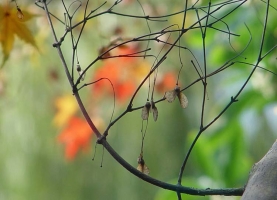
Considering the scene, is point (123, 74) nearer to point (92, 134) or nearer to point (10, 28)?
point (92, 134)

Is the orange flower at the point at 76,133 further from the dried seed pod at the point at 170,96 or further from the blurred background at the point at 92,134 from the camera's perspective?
the dried seed pod at the point at 170,96

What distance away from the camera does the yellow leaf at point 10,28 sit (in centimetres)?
49

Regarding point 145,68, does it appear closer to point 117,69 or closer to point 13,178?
point 117,69

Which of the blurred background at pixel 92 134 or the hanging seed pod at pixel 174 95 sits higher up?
the blurred background at pixel 92 134

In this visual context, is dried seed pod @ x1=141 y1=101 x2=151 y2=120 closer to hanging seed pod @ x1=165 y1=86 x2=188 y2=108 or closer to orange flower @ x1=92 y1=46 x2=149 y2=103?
hanging seed pod @ x1=165 y1=86 x2=188 y2=108

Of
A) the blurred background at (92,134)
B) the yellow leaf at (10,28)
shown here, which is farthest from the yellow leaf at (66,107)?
the yellow leaf at (10,28)

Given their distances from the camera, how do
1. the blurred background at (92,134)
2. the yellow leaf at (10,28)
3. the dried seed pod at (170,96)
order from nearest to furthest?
the dried seed pod at (170,96)
the yellow leaf at (10,28)
the blurred background at (92,134)

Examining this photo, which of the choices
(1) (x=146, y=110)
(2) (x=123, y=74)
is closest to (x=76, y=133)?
(2) (x=123, y=74)

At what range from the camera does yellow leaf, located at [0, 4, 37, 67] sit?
1.62ft

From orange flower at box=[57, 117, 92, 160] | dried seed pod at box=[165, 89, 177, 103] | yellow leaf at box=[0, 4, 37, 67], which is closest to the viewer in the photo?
dried seed pod at box=[165, 89, 177, 103]

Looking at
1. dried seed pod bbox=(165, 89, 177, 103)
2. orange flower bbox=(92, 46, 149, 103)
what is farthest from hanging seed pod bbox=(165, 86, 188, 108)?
orange flower bbox=(92, 46, 149, 103)

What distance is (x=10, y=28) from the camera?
510 mm

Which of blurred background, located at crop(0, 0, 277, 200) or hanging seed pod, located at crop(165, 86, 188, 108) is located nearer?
hanging seed pod, located at crop(165, 86, 188, 108)

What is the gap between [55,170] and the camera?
1515mm
